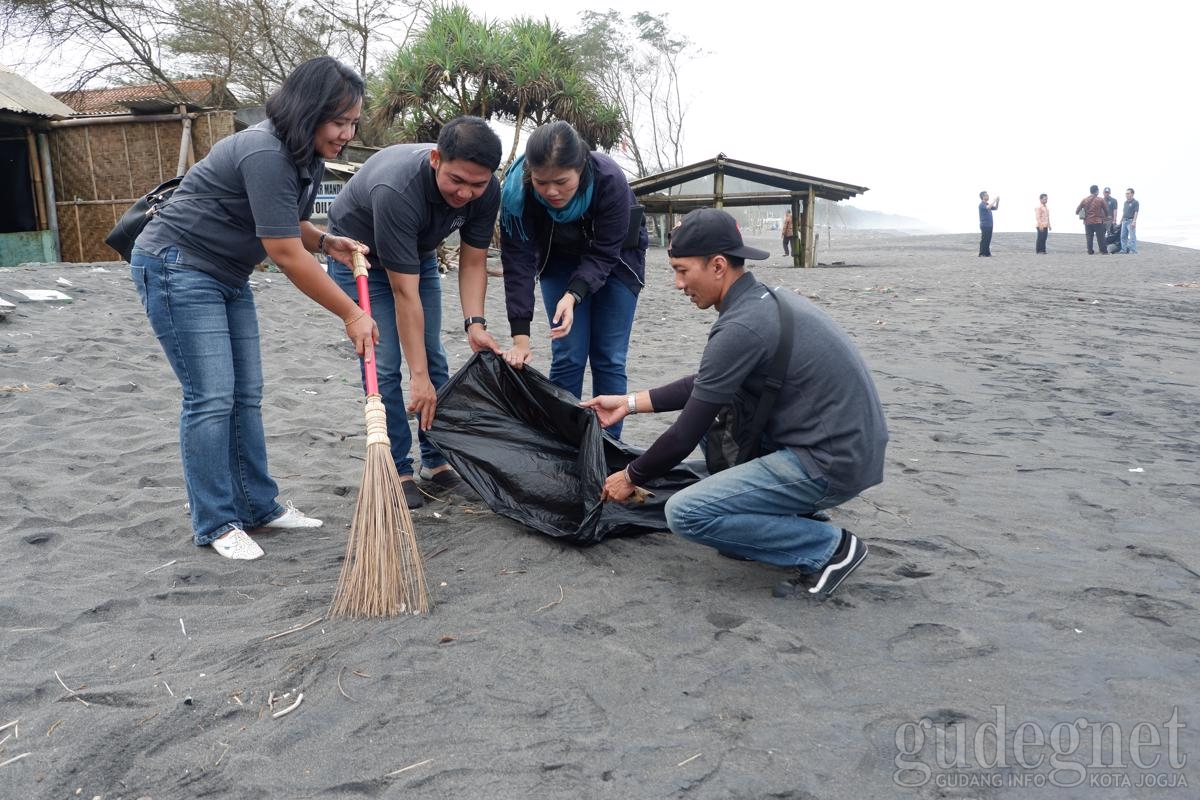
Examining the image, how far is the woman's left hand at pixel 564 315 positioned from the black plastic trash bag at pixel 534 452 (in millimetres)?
196

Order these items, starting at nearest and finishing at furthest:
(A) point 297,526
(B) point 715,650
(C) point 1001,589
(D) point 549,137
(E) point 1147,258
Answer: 1. (B) point 715,650
2. (C) point 1001,589
3. (D) point 549,137
4. (A) point 297,526
5. (E) point 1147,258

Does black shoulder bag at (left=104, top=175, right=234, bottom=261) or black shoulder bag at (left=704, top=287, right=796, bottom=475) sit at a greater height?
black shoulder bag at (left=104, top=175, right=234, bottom=261)

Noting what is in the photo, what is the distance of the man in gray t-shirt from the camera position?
9.32ft

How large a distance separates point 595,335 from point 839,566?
4.78 ft

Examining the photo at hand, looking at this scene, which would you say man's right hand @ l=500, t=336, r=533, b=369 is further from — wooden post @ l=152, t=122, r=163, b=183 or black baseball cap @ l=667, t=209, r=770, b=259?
wooden post @ l=152, t=122, r=163, b=183

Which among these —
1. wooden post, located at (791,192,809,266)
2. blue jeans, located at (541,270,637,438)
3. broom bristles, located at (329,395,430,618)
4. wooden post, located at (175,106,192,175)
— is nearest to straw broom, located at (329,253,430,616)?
broom bristles, located at (329,395,430,618)

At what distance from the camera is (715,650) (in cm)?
234

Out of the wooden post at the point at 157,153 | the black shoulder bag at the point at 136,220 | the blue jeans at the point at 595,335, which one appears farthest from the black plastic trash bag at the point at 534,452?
the wooden post at the point at 157,153

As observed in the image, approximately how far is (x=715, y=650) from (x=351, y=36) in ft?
74.1

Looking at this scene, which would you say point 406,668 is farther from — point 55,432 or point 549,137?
point 55,432

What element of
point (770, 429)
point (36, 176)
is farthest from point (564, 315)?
point (36, 176)

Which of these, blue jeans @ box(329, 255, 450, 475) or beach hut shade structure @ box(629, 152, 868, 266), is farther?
beach hut shade structure @ box(629, 152, 868, 266)

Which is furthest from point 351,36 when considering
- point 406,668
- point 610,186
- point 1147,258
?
point 406,668

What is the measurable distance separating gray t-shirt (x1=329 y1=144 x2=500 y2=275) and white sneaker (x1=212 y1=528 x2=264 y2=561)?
1079 millimetres
